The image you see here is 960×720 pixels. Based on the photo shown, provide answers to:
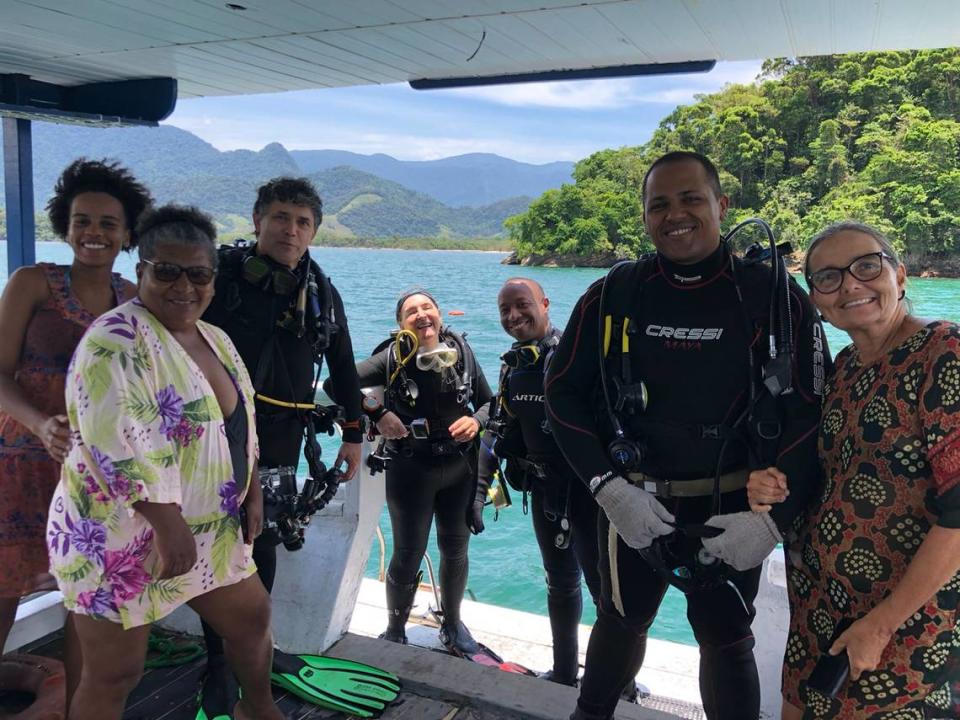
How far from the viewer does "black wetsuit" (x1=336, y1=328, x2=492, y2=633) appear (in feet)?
9.12

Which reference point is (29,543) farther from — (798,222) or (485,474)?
(798,222)

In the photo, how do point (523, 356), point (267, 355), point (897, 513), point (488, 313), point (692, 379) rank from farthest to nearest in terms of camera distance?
point (488, 313)
point (523, 356)
point (267, 355)
point (692, 379)
point (897, 513)

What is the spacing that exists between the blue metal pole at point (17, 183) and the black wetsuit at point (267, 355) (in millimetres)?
1569

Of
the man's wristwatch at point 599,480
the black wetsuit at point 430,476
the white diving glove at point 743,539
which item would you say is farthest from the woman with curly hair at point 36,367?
the white diving glove at point 743,539

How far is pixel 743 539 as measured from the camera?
157cm

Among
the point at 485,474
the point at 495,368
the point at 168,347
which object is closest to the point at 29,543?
the point at 168,347

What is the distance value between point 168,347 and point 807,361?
1.44m

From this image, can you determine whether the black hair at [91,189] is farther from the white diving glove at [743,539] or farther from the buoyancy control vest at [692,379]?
the white diving glove at [743,539]

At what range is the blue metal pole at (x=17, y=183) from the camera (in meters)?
3.00

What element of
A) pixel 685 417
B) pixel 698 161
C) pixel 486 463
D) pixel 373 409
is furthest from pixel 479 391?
pixel 698 161

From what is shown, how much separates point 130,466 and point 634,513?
3.63 feet

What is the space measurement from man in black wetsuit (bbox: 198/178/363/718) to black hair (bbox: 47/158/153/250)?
28 cm

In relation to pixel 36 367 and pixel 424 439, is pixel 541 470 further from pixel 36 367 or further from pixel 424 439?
pixel 36 367

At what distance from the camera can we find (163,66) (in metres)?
2.77
